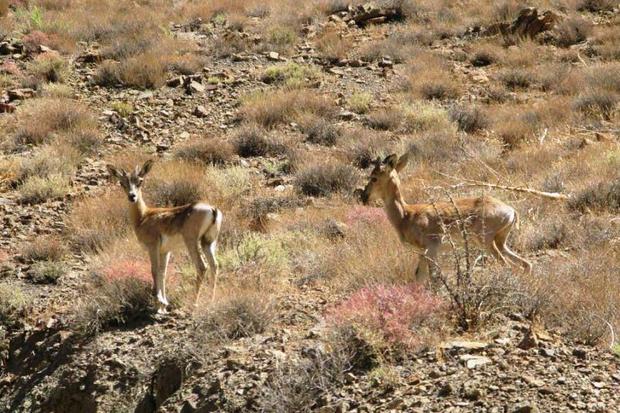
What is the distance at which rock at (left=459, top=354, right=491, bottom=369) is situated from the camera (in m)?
6.51

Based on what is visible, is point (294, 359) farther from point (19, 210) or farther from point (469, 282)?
point (19, 210)

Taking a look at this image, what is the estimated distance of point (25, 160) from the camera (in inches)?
606

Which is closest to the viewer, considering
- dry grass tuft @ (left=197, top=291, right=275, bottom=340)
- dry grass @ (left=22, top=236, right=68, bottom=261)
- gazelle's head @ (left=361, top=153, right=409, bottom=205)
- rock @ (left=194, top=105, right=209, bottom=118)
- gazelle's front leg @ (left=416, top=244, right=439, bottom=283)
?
dry grass tuft @ (left=197, top=291, right=275, bottom=340)

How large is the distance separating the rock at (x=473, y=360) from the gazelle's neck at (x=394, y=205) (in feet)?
9.11

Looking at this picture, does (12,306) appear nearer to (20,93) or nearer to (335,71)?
(20,93)

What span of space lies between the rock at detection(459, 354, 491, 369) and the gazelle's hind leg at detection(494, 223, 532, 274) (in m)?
2.39

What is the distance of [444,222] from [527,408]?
3.23 metres

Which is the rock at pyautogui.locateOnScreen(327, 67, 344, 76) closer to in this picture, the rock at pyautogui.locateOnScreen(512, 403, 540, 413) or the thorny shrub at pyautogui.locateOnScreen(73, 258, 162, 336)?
the thorny shrub at pyautogui.locateOnScreen(73, 258, 162, 336)

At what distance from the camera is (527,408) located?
5.85 m

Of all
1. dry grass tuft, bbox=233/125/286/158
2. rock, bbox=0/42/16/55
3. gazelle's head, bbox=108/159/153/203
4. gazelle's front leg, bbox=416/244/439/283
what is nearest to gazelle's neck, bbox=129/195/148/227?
gazelle's head, bbox=108/159/153/203

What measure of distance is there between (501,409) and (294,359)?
203 cm

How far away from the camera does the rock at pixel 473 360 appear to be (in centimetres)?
651

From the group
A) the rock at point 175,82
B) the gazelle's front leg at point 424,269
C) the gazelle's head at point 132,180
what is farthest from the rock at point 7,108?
the gazelle's front leg at point 424,269

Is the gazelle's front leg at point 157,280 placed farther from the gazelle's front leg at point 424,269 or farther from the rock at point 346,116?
the rock at point 346,116
